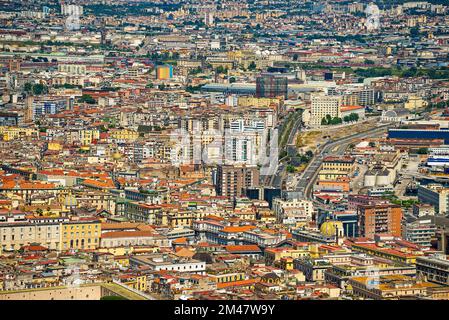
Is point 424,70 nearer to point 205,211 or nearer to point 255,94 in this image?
point 255,94

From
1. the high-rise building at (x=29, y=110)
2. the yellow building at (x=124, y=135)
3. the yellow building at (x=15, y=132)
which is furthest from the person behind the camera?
the high-rise building at (x=29, y=110)

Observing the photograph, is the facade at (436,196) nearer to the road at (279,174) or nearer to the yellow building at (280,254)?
the road at (279,174)

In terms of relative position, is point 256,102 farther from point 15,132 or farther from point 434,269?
point 434,269

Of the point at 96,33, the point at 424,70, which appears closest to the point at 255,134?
the point at 424,70

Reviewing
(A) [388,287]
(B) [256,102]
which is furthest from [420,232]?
(B) [256,102]

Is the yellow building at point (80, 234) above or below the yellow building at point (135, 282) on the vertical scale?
below

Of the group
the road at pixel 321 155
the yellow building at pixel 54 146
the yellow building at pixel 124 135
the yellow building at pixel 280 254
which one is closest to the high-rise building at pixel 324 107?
the road at pixel 321 155

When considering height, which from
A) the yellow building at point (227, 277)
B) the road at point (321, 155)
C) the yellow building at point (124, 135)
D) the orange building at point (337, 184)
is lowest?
the road at point (321, 155)

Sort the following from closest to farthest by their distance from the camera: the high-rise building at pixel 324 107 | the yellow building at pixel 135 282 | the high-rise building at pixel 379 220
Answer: the yellow building at pixel 135 282
the high-rise building at pixel 379 220
the high-rise building at pixel 324 107
